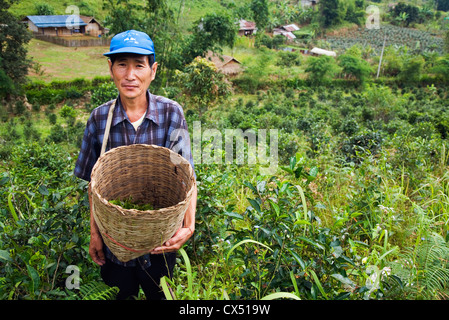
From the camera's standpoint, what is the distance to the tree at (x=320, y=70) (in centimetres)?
2662

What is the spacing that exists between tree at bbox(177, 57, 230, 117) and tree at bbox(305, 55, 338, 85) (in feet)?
45.9

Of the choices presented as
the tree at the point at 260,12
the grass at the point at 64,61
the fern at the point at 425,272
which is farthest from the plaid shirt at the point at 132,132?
the tree at the point at 260,12

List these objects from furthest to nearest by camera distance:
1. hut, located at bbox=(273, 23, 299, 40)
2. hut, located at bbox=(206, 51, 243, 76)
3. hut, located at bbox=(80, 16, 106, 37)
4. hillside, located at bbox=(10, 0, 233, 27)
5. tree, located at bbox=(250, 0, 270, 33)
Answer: hut, located at bbox=(273, 23, 299, 40)
tree, located at bbox=(250, 0, 270, 33)
hillside, located at bbox=(10, 0, 233, 27)
hut, located at bbox=(80, 16, 106, 37)
hut, located at bbox=(206, 51, 243, 76)

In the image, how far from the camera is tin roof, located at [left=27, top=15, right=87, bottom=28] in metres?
29.0

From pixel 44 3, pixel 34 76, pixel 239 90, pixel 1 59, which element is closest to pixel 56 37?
pixel 44 3

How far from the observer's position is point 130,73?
1.48m

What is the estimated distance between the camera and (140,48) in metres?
1.47

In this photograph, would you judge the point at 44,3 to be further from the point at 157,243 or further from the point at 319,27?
the point at 157,243

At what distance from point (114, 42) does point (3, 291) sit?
1252mm

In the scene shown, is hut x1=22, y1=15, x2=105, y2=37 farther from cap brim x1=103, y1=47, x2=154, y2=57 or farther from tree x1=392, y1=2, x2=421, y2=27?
tree x1=392, y1=2, x2=421, y2=27

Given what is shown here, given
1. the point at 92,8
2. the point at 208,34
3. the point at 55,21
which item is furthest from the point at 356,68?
the point at 92,8

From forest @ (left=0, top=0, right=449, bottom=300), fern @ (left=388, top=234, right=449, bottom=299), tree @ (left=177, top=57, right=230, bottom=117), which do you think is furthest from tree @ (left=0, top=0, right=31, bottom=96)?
fern @ (left=388, top=234, right=449, bottom=299)

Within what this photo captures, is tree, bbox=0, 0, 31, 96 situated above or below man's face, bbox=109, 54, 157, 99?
below

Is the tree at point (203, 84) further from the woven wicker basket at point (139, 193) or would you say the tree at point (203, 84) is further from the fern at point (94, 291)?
the fern at point (94, 291)
